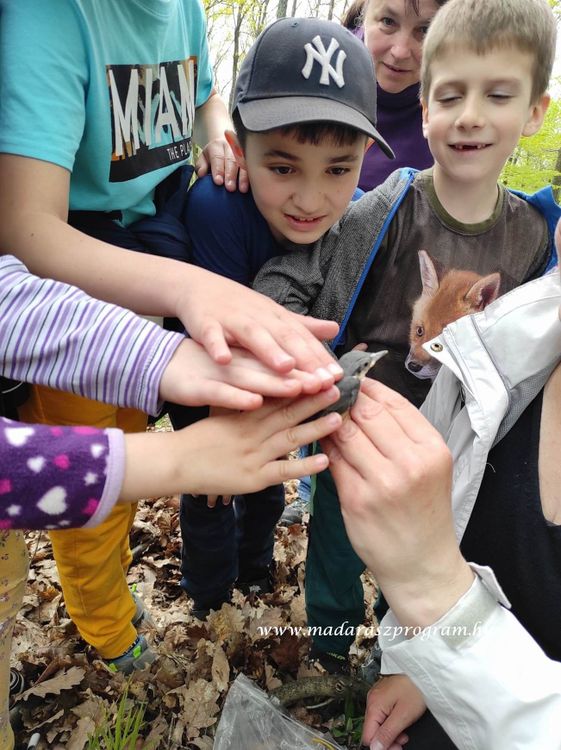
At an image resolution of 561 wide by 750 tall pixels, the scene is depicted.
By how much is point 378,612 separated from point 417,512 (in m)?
1.50

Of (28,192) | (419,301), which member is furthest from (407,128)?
(28,192)

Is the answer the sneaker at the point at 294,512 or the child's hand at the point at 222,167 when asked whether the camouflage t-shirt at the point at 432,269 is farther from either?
the sneaker at the point at 294,512

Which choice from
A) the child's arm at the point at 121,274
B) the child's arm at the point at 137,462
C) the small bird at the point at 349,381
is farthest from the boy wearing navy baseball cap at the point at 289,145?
the child's arm at the point at 137,462

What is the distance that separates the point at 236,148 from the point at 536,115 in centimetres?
136

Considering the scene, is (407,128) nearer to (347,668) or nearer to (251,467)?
(251,467)

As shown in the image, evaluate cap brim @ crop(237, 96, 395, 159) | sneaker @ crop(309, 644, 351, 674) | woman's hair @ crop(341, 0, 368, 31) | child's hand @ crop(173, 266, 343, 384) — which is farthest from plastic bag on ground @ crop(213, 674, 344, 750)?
woman's hair @ crop(341, 0, 368, 31)

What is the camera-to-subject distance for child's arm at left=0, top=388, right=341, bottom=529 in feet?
3.42

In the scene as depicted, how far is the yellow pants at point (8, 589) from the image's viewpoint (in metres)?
1.51

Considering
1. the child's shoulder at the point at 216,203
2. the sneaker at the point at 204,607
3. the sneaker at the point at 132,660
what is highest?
the child's shoulder at the point at 216,203

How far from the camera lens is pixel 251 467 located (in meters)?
1.22

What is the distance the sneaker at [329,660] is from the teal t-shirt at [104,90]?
2093 millimetres

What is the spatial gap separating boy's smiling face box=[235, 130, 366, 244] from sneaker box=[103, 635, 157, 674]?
6.29 ft

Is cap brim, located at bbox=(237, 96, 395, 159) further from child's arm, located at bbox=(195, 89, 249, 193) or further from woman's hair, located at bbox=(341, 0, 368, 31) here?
woman's hair, located at bbox=(341, 0, 368, 31)

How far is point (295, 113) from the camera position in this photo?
1724mm
